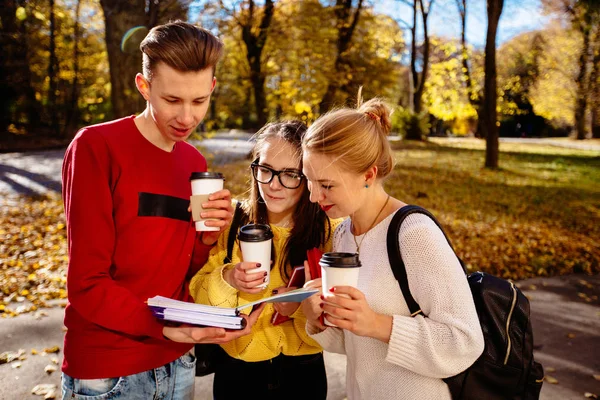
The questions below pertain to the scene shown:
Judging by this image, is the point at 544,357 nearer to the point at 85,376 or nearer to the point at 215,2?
the point at 85,376

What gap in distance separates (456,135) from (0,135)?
41353 mm

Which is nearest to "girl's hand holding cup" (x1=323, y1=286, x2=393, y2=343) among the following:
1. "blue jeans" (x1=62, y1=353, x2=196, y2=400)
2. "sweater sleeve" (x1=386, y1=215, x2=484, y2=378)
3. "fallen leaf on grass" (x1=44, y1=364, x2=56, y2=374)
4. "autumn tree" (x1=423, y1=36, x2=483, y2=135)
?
"sweater sleeve" (x1=386, y1=215, x2=484, y2=378)

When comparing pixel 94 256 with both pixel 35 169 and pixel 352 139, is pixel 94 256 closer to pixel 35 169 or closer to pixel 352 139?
pixel 352 139

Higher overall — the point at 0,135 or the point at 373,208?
the point at 0,135

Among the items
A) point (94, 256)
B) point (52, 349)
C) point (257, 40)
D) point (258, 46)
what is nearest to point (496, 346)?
point (94, 256)

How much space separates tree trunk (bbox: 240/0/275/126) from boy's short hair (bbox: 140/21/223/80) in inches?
597

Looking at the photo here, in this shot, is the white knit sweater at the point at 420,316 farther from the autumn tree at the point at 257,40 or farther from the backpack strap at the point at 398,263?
the autumn tree at the point at 257,40

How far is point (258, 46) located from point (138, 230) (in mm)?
17485

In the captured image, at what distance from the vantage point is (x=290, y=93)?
18.1 metres

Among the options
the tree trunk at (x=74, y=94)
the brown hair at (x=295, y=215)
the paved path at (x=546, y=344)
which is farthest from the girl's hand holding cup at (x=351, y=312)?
the tree trunk at (x=74, y=94)

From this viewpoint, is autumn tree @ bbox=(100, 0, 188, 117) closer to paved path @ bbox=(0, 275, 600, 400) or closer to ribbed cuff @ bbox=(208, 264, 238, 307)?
paved path @ bbox=(0, 275, 600, 400)

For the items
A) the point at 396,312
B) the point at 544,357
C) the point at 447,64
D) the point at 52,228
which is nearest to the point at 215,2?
the point at 52,228

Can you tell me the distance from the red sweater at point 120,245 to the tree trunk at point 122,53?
18.9 ft

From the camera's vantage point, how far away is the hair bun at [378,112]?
2.01m
